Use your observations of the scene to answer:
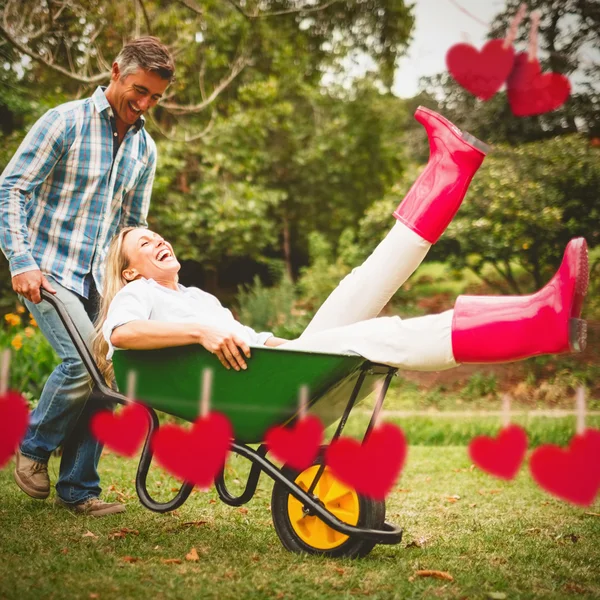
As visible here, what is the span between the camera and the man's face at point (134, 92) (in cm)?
231

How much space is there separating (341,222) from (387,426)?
9.33 m

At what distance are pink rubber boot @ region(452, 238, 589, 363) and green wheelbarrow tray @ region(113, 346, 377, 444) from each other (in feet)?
0.98

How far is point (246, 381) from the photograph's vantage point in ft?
6.08

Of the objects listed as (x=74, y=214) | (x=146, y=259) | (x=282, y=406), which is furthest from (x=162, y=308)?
(x=74, y=214)

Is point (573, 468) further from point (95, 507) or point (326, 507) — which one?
point (95, 507)

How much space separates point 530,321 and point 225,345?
746 mm

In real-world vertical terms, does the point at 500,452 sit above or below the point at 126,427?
above

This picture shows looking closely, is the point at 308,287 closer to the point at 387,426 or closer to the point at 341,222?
the point at 341,222

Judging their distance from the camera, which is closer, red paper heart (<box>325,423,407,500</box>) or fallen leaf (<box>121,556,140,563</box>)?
red paper heart (<box>325,423,407,500</box>)

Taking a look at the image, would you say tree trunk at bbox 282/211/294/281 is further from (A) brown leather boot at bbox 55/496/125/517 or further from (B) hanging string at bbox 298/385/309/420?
(B) hanging string at bbox 298/385/309/420

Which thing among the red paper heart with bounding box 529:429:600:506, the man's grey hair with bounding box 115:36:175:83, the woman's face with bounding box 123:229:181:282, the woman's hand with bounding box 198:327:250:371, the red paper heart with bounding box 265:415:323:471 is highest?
the man's grey hair with bounding box 115:36:175:83

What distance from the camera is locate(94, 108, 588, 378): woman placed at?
5.21 ft

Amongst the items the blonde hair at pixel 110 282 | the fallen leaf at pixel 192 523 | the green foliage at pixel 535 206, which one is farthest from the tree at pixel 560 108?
the fallen leaf at pixel 192 523

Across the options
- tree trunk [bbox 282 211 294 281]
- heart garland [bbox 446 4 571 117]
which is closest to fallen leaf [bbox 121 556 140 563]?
heart garland [bbox 446 4 571 117]
